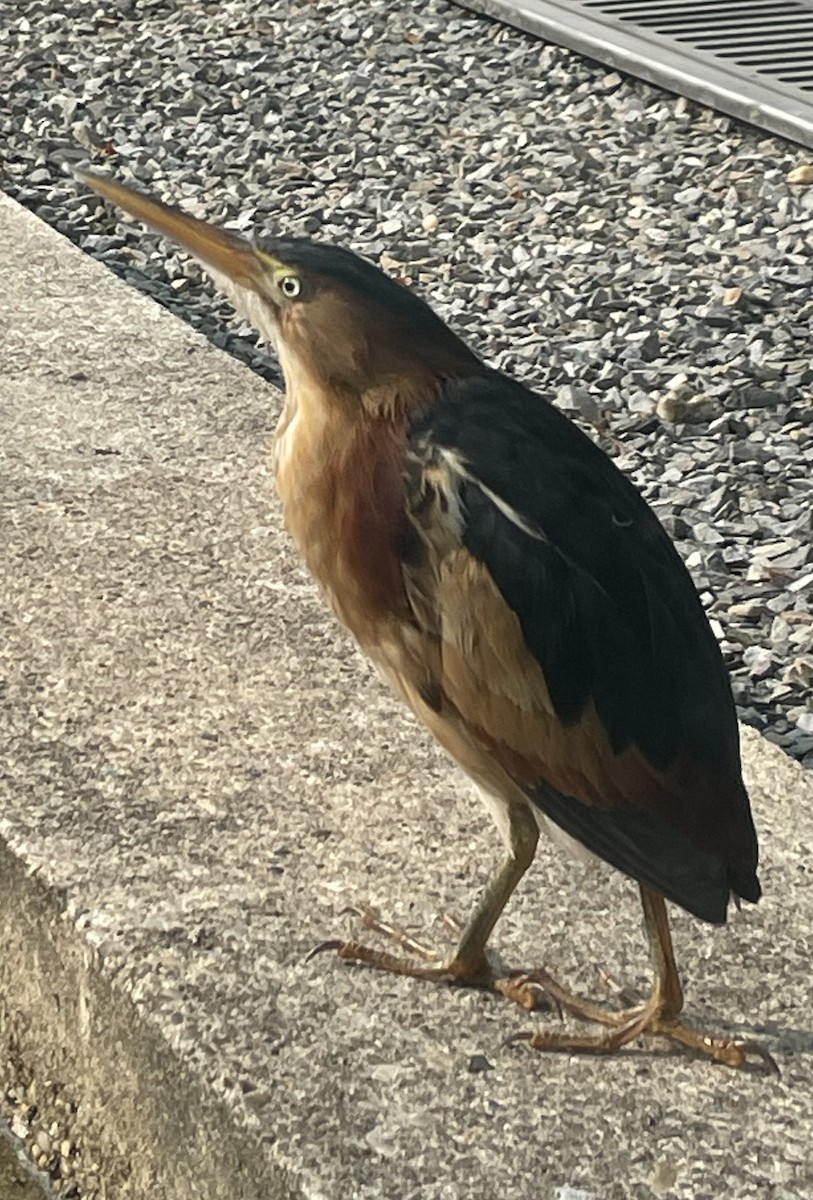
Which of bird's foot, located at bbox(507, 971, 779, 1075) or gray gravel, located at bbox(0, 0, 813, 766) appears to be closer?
bird's foot, located at bbox(507, 971, 779, 1075)

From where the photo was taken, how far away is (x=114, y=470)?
155 inches

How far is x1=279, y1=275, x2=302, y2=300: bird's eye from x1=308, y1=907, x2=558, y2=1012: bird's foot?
84 cm

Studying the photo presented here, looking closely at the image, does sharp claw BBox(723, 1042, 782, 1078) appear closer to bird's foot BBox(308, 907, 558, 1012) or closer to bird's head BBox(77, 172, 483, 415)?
bird's foot BBox(308, 907, 558, 1012)

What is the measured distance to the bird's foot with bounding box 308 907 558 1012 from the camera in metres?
2.60

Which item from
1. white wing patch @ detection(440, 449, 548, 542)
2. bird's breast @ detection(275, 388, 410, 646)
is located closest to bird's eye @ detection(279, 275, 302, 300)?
bird's breast @ detection(275, 388, 410, 646)

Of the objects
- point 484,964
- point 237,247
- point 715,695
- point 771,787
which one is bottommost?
point 771,787

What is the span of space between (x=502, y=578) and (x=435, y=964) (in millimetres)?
638

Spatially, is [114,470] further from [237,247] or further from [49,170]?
[49,170]

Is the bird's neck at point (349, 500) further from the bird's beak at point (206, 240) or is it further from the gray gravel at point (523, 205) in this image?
the gray gravel at point (523, 205)

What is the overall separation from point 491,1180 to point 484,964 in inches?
14.4

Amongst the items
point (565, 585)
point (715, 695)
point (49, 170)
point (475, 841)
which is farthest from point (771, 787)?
point (49, 170)

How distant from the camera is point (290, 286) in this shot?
7.73 ft

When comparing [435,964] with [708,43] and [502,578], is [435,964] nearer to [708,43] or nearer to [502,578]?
[502,578]

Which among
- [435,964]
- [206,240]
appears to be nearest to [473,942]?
[435,964]
